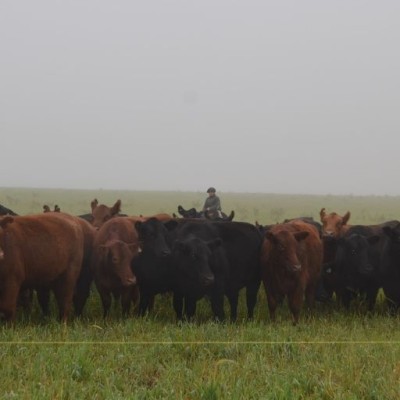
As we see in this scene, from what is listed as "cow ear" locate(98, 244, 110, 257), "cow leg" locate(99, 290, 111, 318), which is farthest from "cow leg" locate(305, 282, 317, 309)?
"cow ear" locate(98, 244, 110, 257)

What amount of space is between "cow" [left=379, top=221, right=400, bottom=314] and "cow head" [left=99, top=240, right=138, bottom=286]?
12.9 ft

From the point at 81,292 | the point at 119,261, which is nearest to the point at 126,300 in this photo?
the point at 119,261

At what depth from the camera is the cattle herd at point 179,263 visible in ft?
27.3

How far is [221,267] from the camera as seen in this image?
9.15 meters

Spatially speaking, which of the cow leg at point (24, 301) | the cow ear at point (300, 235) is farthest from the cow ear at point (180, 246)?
the cow leg at point (24, 301)

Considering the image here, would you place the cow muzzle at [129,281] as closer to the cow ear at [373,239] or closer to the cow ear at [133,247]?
the cow ear at [133,247]

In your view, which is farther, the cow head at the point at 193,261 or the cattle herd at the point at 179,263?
the cow head at the point at 193,261

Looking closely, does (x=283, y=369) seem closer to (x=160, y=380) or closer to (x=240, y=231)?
(x=160, y=380)

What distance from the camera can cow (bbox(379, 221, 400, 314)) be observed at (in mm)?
9445

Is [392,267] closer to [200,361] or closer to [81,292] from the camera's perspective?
[200,361]

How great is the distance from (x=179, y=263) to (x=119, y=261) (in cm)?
86

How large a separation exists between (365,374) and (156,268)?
4.03 m

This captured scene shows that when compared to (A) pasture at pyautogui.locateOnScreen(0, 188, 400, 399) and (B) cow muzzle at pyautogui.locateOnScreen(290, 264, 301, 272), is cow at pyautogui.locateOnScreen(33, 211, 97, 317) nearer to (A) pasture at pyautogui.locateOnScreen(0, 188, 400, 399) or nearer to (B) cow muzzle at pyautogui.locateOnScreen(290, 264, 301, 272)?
(A) pasture at pyautogui.locateOnScreen(0, 188, 400, 399)

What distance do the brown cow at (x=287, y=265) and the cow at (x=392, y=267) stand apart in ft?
3.64
